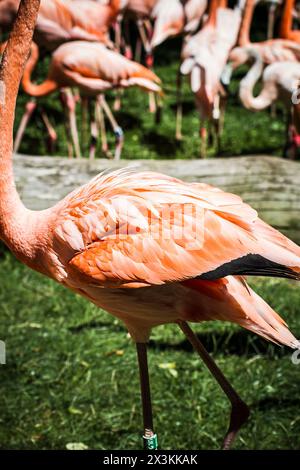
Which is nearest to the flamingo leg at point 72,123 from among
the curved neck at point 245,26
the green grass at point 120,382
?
A: the curved neck at point 245,26

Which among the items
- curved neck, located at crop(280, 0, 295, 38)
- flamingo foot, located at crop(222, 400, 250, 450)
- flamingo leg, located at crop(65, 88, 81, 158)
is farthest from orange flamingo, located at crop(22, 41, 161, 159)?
A: flamingo foot, located at crop(222, 400, 250, 450)

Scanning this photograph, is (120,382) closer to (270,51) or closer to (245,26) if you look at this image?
(270,51)

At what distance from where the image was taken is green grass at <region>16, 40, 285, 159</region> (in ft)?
24.5

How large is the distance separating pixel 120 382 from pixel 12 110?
5.25 ft

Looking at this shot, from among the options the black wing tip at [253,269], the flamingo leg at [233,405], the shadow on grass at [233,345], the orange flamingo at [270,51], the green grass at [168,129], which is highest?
the orange flamingo at [270,51]

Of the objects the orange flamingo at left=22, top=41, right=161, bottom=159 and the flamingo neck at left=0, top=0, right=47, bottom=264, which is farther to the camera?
the orange flamingo at left=22, top=41, right=161, bottom=159

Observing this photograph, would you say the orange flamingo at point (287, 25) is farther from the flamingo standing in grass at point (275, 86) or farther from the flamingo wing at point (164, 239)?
the flamingo wing at point (164, 239)

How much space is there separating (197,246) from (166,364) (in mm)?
1484

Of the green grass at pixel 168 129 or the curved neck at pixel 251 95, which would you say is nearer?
the curved neck at pixel 251 95

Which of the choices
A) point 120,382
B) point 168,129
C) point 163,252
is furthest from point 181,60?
point 163,252

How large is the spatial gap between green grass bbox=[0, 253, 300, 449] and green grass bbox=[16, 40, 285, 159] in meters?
3.05

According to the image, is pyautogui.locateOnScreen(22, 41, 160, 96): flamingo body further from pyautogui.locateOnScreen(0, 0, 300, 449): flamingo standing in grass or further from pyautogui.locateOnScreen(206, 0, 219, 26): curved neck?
pyautogui.locateOnScreen(0, 0, 300, 449): flamingo standing in grass

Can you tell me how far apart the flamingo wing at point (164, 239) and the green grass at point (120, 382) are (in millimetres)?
1044

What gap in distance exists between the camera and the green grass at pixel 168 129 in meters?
7.46
